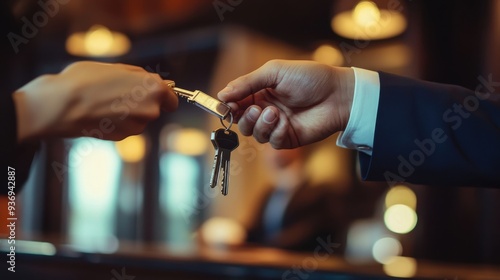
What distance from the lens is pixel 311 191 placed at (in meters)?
2.04

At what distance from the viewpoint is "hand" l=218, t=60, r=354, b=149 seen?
637 mm

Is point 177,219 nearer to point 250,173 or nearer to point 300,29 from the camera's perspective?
point 250,173

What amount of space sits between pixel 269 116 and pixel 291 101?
0.15ft

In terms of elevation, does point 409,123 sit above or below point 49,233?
above

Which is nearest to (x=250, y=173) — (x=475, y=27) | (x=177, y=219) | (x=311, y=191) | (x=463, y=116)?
(x=311, y=191)

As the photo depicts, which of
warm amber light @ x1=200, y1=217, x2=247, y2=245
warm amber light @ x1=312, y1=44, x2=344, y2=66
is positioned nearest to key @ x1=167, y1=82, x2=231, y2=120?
warm amber light @ x1=312, y1=44, x2=344, y2=66

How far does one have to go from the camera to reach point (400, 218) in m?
1.95

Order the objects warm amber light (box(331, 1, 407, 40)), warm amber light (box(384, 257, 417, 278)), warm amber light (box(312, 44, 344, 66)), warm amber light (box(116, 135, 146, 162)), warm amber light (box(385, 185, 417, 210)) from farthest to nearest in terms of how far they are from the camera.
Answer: warm amber light (box(116, 135, 146, 162)), warm amber light (box(385, 185, 417, 210)), warm amber light (box(331, 1, 407, 40)), warm amber light (box(312, 44, 344, 66)), warm amber light (box(384, 257, 417, 278))

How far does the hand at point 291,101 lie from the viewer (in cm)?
64

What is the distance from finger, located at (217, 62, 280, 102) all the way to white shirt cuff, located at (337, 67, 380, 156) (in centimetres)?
11

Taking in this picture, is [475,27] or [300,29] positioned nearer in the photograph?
[475,27]

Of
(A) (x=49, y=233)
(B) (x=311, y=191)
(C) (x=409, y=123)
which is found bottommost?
(A) (x=49, y=233)

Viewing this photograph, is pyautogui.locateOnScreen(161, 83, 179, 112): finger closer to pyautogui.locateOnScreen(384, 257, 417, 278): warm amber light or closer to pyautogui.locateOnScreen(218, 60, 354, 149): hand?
pyautogui.locateOnScreen(218, 60, 354, 149): hand

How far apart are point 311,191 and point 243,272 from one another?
1103 millimetres
